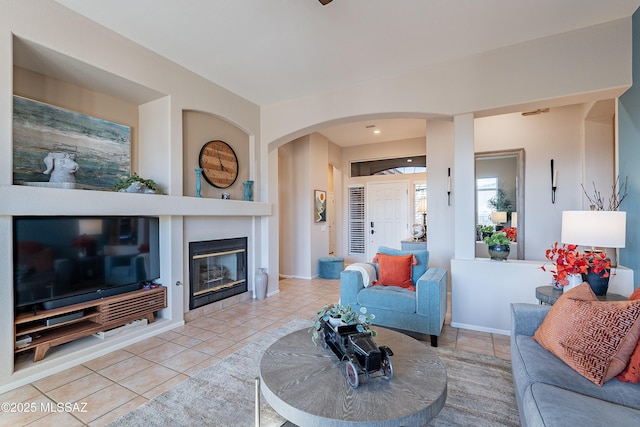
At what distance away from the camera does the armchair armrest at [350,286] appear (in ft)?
10.4

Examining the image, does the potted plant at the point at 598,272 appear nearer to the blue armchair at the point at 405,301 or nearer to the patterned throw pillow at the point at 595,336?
the patterned throw pillow at the point at 595,336

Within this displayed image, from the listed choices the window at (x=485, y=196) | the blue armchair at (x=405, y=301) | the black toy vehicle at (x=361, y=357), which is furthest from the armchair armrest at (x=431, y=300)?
the window at (x=485, y=196)

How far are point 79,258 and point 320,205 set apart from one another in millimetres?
4159

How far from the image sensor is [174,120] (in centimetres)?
336

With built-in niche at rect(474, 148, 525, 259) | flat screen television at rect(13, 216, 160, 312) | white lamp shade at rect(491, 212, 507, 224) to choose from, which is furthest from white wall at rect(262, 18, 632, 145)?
flat screen television at rect(13, 216, 160, 312)

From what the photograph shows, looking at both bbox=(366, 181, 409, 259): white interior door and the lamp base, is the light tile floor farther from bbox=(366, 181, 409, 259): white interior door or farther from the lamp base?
bbox=(366, 181, 409, 259): white interior door

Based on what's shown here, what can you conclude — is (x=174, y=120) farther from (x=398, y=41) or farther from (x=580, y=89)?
(x=580, y=89)

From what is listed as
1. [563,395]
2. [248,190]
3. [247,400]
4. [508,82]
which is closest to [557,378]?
[563,395]

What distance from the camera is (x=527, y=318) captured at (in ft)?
6.51

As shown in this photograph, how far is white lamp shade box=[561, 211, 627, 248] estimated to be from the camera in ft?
7.36

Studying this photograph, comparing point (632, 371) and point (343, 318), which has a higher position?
point (343, 318)

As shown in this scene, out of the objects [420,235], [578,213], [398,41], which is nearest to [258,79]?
[398,41]

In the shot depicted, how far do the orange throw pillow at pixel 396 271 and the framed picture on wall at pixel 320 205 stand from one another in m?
2.72

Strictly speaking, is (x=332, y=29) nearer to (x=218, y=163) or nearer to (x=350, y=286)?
(x=218, y=163)
